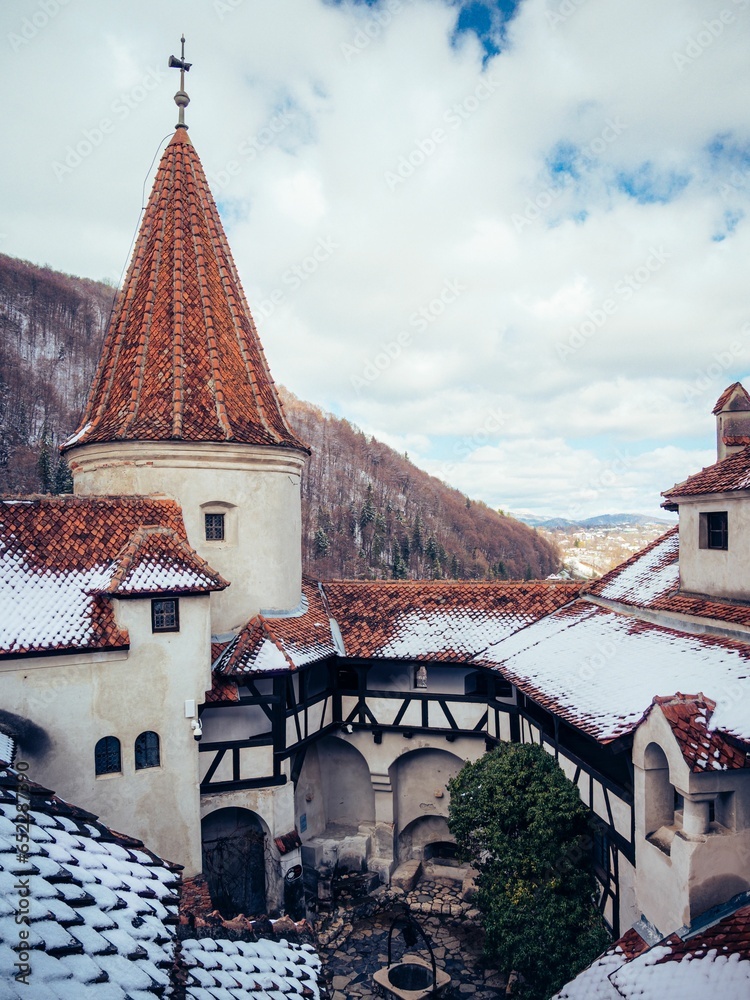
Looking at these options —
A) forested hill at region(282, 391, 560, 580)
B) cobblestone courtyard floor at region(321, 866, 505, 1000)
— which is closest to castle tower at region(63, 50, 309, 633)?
cobblestone courtyard floor at region(321, 866, 505, 1000)

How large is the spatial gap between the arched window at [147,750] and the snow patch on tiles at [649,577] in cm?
1078

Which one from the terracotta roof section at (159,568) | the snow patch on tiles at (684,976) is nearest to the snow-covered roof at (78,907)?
the snow patch on tiles at (684,976)

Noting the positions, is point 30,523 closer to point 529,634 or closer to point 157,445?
point 157,445

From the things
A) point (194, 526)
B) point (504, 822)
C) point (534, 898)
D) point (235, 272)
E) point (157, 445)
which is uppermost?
point (235, 272)

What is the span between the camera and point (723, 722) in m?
8.65

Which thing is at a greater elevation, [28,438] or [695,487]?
[28,438]

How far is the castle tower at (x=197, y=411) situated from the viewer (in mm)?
15648

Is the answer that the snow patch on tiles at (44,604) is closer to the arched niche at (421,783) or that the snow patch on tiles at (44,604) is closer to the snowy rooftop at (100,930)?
the snowy rooftop at (100,930)

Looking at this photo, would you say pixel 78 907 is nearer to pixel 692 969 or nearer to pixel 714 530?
pixel 692 969

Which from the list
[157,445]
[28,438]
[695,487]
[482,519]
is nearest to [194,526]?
[157,445]

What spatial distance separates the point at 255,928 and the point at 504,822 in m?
6.00

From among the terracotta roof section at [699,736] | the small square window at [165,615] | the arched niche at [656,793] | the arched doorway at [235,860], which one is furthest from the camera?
the arched doorway at [235,860]

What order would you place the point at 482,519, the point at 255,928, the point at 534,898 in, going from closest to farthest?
the point at 255,928
the point at 534,898
the point at 482,519

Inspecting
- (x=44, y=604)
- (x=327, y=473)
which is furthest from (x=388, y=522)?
(x=44, y=604)
